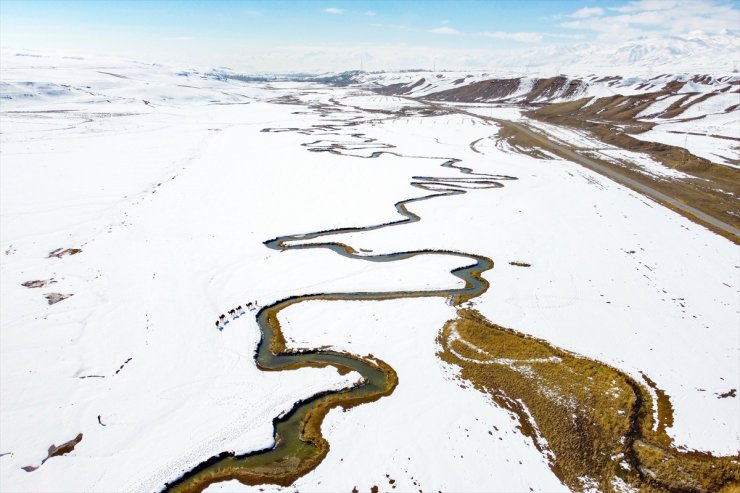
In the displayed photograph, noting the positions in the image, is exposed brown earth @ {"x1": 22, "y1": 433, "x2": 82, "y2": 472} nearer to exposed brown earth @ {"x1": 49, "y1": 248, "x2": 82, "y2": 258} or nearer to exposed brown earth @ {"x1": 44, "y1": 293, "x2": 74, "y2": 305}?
exposed brown earth @ {"x1": 44, "y1": 293, "x2": 74, "y2": 305}

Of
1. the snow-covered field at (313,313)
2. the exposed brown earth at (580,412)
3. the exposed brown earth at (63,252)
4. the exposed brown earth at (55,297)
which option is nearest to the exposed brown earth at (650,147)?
the snow-covered field at (313,313)

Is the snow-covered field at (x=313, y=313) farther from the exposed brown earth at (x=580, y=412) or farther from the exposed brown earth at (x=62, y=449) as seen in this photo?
the exposed brown earth at (x=580, y=412)

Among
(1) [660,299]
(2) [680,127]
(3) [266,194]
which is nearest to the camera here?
(1) [660,299]

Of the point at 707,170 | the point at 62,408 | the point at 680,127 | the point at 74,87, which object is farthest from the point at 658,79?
the point at 74,87

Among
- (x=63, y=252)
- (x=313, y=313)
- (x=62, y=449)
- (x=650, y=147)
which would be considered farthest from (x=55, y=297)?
(x=650, y=147)

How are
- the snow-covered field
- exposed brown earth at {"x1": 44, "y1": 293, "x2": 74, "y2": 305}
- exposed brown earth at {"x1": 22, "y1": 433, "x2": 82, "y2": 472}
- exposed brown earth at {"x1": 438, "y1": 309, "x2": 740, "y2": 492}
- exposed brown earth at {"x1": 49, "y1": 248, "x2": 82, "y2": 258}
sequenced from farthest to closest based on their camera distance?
exposed brown earth at {"x1": 49, "y1": 248, "x2": 82, "y2": 258} < exposed brown earth at {"x1": 44, "y1": 293, "x2": 74, "y2": 305} < the snow-covered field < exposed brown earth at {"x1": 22, "y1": 433, "x2": 82, "y2": 472} < exposed brown earth at {"x1": 438, "y1": 309, "x2": 740, "y2": 492}

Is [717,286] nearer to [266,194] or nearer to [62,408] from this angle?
[62,408]

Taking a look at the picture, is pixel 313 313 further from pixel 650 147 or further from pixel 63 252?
pixel 650 147

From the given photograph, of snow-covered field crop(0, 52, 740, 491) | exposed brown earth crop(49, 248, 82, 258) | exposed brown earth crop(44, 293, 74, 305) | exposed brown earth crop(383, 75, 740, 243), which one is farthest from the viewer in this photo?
exposed brown earth crop(383, 75, 740, 243)

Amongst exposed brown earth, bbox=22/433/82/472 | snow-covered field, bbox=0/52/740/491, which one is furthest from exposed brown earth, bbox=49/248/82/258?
exposed brown earth, bbox=22/433/82/472
